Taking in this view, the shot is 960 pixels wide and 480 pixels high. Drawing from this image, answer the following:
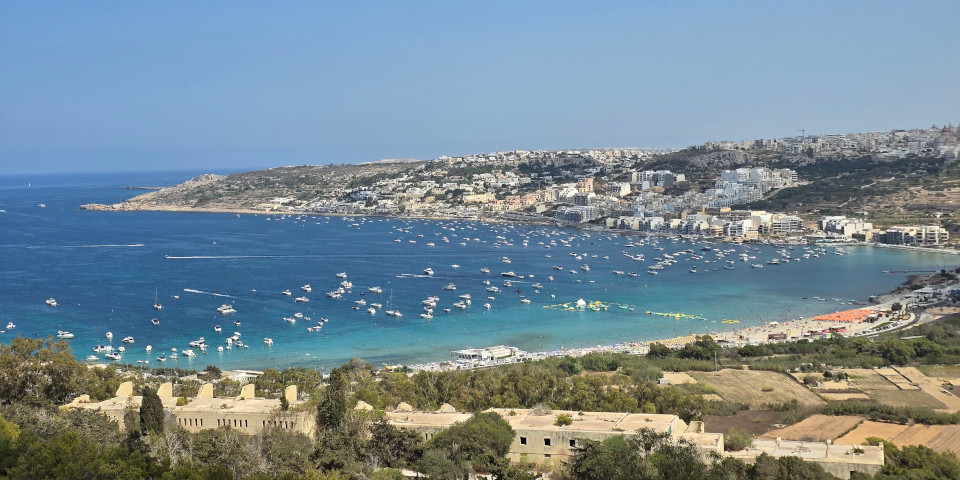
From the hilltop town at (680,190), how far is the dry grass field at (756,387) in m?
38.9

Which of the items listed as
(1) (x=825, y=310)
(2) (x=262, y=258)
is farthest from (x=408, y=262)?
(1) (x=825, y=310)

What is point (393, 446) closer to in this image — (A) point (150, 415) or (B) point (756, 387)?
(A) point (150, 415)

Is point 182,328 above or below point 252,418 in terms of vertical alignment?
below

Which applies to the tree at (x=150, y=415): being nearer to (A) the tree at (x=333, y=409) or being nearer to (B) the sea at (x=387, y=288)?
(A) the tree at (x=333, y=409)

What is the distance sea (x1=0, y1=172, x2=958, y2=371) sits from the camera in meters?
30.2

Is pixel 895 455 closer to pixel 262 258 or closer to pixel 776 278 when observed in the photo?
pixel 776 278

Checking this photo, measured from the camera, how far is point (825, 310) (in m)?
35.5

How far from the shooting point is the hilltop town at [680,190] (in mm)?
64750

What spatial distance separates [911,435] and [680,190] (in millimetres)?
68996

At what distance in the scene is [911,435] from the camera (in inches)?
643

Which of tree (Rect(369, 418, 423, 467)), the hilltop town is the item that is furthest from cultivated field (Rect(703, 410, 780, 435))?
the hilltop town

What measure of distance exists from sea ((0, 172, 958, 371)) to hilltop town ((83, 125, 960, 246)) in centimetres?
702

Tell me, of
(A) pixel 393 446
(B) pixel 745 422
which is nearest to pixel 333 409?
(A) pixel 393 446

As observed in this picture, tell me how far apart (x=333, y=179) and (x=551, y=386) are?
94.3 metres
